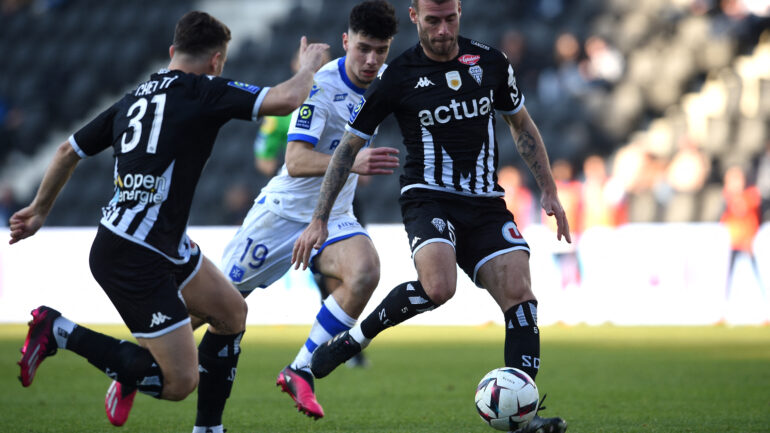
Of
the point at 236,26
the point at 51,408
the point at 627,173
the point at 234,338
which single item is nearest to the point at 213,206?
the point at 236,26

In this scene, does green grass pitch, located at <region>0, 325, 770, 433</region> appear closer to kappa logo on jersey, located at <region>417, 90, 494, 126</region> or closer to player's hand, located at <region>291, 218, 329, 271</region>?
player's hand, located at <region>291, 218, 329, 271</region>

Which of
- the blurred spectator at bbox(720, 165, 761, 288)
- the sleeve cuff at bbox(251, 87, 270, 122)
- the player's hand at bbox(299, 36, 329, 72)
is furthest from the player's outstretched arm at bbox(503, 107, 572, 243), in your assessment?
the blurred spectator at bbox(720, 165, 761, 288)

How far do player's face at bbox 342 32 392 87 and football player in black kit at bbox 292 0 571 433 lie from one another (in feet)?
2.16

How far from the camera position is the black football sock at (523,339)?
16.8 feet

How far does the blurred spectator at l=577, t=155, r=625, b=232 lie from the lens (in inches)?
605

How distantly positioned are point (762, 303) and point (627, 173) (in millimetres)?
4117

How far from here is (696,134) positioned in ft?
57.5

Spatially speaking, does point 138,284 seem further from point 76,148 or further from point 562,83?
point 562,83

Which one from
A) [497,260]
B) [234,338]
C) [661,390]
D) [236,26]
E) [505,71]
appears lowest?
[661,390]

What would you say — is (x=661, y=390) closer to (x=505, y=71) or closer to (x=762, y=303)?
(x=505, y=71)

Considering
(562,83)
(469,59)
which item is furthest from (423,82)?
(562,83)

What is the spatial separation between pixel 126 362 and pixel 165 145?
1.04 metres

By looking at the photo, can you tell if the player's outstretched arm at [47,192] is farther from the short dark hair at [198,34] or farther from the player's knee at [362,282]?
the player's knee at [362,282]

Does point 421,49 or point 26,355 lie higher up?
point 421,49
